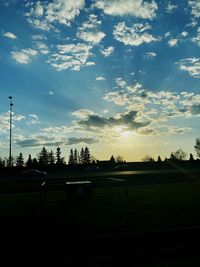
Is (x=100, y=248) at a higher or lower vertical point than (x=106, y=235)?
lower

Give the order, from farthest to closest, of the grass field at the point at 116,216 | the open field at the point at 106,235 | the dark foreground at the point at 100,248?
the grass field at the point at 116,216 → the open field at the point at 106,235 → the dark foreground at the point at 100,248

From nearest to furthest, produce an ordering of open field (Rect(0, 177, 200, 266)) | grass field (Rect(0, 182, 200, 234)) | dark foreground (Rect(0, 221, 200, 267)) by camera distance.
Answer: dark foreground (Rect(0, 221, 200, 267)), open field (Rect(0, 177, 200, 266)), grass field (Rect(0, 182, 200, 234))

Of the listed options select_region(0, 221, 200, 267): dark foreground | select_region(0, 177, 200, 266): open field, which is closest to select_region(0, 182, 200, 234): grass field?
select_region(0, 177, 200, 266): open field

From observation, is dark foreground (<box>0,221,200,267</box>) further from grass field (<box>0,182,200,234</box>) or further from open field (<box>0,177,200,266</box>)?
grass field (<box>0,182,200,234</box>)

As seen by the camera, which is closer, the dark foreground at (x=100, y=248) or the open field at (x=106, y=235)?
the dark foreground at (x=100, y=248)

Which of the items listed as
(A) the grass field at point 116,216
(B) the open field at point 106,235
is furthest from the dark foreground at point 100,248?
(A) the grass field at point 116,216

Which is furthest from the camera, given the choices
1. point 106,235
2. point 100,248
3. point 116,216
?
point 116,216

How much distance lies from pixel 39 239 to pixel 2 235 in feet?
3.46

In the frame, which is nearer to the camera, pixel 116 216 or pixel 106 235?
pixel 106 235

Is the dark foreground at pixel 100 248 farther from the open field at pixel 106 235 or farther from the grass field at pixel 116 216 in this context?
the grass field at pixel 116 216

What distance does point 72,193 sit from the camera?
1423 cm

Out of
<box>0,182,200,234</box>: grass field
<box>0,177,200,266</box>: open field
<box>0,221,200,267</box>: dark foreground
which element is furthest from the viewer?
<box>0,182,200,234</box>: grass field

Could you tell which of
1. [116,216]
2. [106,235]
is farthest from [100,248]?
[116,216]

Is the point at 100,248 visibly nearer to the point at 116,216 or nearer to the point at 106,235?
the point at 106,235
